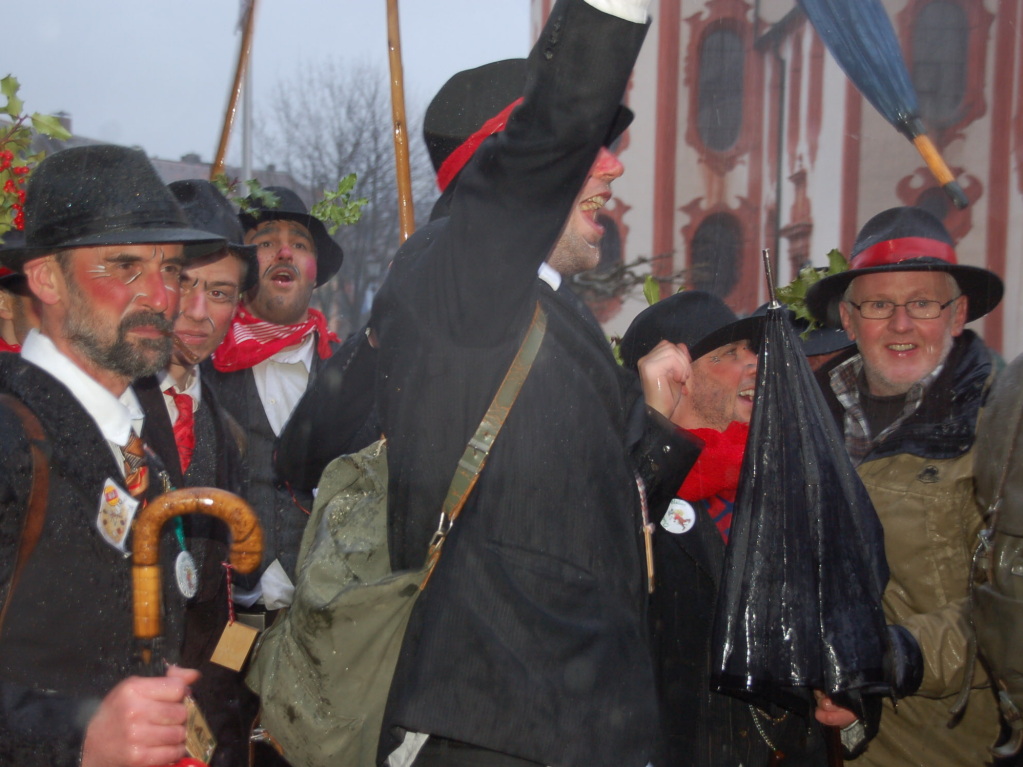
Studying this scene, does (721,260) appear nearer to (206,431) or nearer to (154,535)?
(206,431)

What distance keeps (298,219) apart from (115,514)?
297 centimetres

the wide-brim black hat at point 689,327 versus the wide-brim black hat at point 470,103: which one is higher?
the wide-brim black hat at point 470,103

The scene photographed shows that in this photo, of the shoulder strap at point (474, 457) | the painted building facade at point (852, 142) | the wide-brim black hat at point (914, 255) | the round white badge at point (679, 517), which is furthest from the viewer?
the painted building facade at point (852, 142)

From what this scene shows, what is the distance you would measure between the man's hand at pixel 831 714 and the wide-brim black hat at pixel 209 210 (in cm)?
246

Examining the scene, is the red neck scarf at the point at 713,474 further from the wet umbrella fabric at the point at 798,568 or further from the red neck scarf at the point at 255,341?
the red neck scarf at the point at 255,341

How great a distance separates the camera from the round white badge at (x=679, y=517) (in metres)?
2.85

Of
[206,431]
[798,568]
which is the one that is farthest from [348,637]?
[206,431]

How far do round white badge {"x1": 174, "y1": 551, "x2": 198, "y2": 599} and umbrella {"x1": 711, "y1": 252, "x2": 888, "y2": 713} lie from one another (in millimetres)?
1208

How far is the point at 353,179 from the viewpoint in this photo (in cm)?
449

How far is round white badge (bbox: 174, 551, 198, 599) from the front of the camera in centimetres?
222

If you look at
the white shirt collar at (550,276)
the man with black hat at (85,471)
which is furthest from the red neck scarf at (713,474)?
the man with black hat at (85,471)

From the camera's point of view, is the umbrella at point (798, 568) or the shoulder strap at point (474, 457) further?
the umbrella at point (798, 568)

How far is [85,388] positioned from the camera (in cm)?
214

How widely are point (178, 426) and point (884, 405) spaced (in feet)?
7.12
